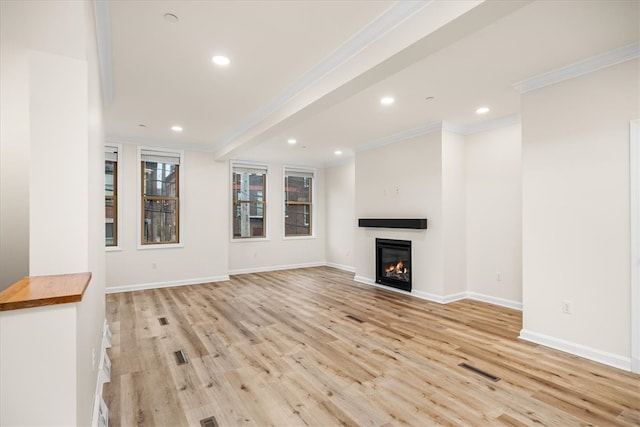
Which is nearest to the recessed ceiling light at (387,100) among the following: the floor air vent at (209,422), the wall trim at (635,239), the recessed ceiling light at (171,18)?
the wall trim at (635,239)

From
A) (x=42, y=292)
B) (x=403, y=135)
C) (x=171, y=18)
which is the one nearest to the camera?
(x=42, y=292)

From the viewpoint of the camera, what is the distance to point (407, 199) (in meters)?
5.45

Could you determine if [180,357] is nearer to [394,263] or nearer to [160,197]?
[394,263]

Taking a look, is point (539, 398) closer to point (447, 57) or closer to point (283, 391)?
point (283, 391)

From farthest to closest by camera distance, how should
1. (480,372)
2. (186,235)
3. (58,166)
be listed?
(186,235) → (480,372) → (58,166)

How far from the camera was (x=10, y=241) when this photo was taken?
1.92 meters

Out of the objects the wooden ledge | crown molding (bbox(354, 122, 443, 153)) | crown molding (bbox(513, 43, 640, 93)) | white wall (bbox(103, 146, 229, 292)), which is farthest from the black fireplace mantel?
the wooden ledge

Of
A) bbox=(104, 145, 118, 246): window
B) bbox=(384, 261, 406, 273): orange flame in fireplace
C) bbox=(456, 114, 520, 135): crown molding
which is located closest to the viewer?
bbox=(456, 114, 520, 135): crown molding

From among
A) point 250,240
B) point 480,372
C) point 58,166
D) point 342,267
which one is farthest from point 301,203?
point 58,166

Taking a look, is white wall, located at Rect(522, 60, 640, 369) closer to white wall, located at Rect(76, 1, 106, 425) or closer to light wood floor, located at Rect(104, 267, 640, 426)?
light wood floor, located at Rect(104, 267, 640, 426)

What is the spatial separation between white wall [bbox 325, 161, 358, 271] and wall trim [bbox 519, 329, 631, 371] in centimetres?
450

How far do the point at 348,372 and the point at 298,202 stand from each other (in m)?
6.00

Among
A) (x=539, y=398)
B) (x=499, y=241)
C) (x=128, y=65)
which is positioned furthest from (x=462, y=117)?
(x=128, y=65)

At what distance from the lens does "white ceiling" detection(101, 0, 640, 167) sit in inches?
83.8
